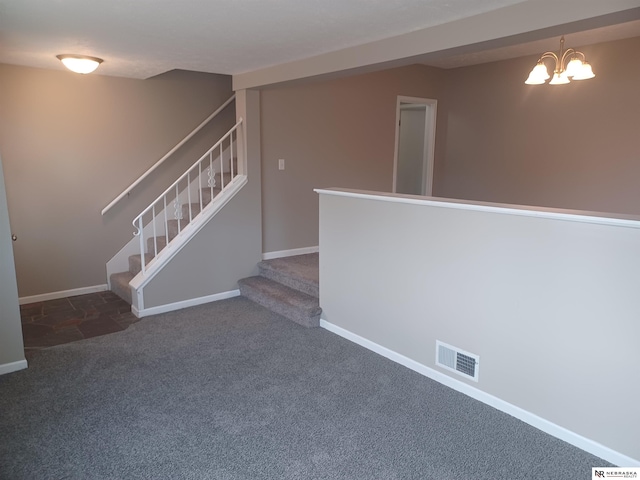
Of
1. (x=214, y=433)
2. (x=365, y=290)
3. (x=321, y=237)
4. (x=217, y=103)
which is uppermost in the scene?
(x=217, y=103)

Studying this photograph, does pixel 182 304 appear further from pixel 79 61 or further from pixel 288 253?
pixel 79 61

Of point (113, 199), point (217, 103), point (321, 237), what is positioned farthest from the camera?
point (217, 103)

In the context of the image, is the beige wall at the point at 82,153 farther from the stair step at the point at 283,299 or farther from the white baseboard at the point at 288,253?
the stair step at the point at 283,299

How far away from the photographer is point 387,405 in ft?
8.66

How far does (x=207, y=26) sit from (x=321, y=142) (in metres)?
2.51

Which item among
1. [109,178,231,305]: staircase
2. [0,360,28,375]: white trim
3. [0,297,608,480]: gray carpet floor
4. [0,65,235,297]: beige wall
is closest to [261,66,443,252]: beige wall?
[109,178,231,305]: staircase

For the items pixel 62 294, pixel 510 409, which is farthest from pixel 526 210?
pixel 62 294

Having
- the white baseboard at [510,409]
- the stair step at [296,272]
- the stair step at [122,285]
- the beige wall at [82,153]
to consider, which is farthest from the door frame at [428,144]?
the stair step at [122,285]

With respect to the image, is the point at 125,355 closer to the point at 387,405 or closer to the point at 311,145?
the point at 387,405

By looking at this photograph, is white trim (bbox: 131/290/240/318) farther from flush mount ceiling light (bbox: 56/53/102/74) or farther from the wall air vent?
the wall air vent

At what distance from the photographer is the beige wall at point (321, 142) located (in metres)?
4.82

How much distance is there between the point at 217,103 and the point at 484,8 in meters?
3.61

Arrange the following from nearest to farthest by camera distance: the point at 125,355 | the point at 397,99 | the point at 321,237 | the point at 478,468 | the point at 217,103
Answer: the point at 478,468
the point at 125,355
the point at 321,237
the point at 217,103
the point at 397,99

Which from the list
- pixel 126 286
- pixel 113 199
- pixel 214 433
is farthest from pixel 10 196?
pixel 214 433
